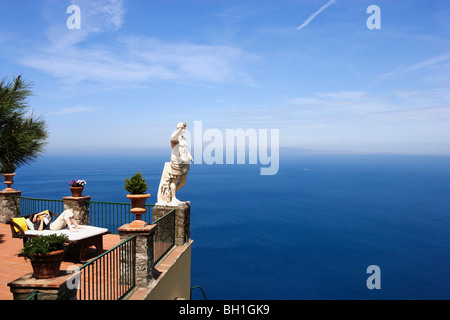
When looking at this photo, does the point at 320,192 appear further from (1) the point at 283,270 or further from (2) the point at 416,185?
(1) the point at 283,270

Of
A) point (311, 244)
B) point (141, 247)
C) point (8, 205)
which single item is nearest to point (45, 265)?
point (141, 247)

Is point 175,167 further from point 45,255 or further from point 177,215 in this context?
point 45,255

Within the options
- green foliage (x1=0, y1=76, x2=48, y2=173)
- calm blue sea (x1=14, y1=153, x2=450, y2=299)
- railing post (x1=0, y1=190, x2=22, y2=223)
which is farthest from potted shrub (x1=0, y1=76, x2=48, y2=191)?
calm blue sea (x1=14, y1=153, x2=450, y2=299)

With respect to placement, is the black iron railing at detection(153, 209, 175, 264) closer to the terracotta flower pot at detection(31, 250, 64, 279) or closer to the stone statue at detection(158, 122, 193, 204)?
the stone statue at detection(158, 122, 193, 204)

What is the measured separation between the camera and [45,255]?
4223mm

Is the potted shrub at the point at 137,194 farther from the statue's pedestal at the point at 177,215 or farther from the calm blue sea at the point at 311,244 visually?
the calm blue sea at the point at 311,244

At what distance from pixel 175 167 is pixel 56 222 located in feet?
11.8

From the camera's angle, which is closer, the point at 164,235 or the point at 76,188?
the point at 164,235

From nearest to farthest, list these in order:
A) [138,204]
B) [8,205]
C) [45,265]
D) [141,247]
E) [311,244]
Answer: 1. [45,265]
2. [141,247]
3. [138,204]
4. [8,205]
5. [311,244]

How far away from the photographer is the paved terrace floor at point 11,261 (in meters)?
6.47

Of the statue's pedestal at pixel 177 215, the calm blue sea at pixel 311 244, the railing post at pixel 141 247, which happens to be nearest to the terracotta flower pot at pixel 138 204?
the railing post at pixel 141 247

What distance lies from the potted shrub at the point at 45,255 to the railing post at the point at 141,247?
1.42 m

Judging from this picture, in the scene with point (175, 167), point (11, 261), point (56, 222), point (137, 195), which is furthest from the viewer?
point (175, 167)

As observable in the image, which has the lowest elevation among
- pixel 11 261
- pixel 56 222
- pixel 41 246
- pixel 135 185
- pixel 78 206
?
pixel 11 261
